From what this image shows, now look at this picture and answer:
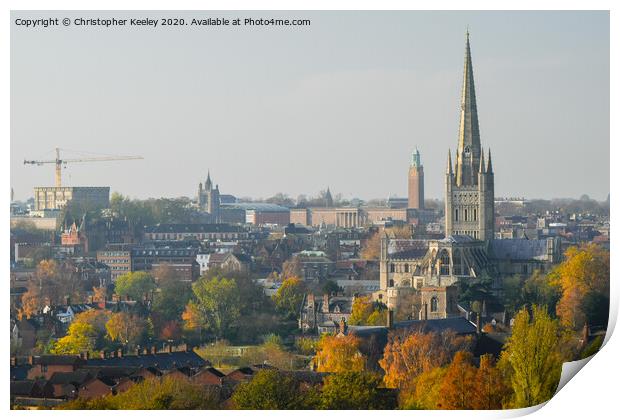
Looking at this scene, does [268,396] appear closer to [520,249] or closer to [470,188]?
[520,249]

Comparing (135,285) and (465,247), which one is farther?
(465,247)

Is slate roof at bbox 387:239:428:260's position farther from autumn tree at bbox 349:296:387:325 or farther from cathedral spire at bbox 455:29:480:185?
autumn tree at bbox 349:296:387:325

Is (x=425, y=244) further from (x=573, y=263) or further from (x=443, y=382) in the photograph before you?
(x=443, y=382)

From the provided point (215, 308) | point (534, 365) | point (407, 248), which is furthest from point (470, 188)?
point (534, 365)

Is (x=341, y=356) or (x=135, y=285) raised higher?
(x=135, y=285)

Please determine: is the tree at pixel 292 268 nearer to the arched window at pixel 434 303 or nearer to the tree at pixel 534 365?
the arched window at pixel 434 303

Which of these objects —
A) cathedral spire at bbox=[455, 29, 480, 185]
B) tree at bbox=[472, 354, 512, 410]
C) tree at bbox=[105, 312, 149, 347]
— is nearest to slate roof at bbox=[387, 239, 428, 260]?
cathedral spire at bbox=[455, 29, 480, 185]
